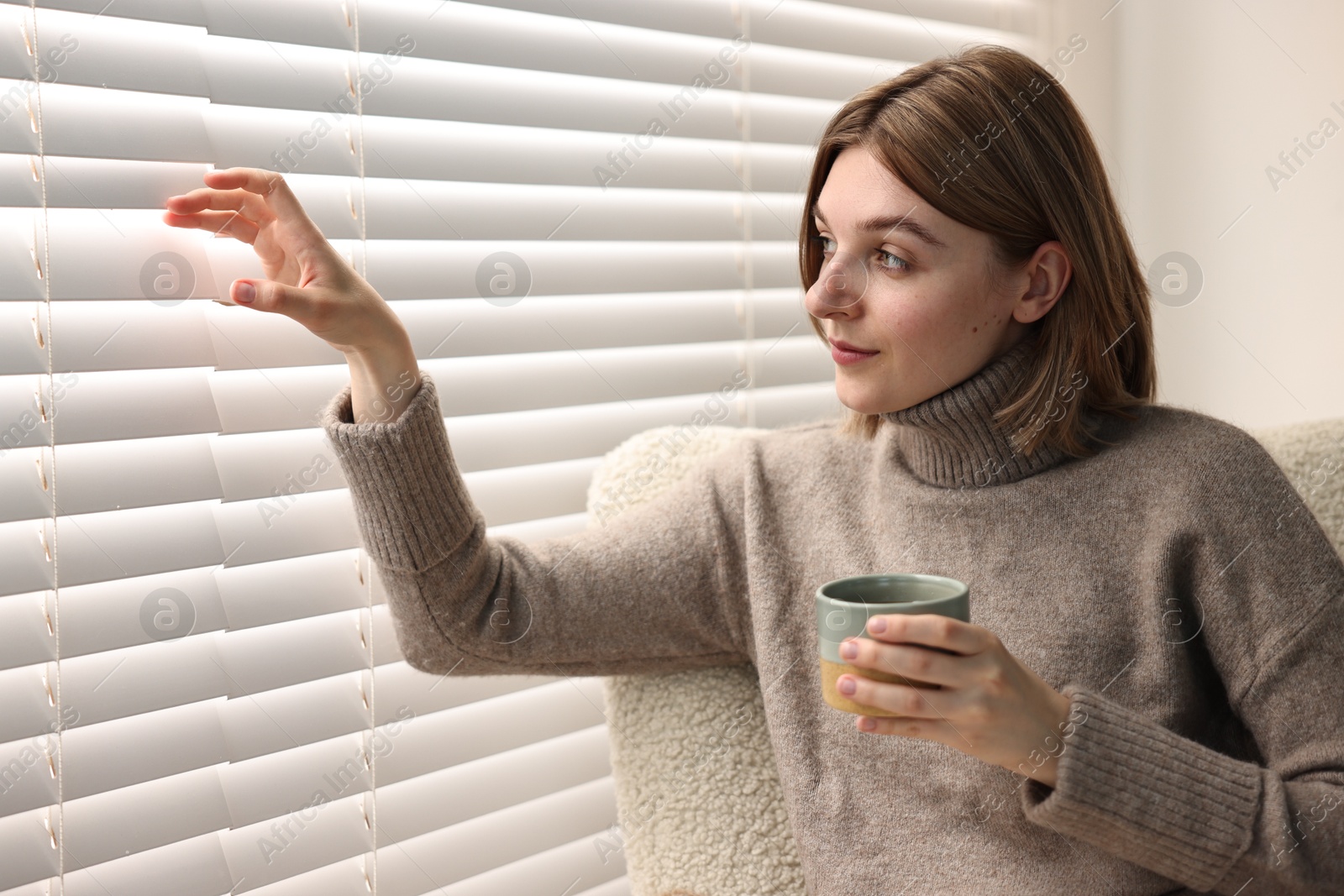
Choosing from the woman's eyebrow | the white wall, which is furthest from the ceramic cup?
the white wall

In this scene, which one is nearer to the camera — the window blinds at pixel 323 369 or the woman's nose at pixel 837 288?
the window blinds at pixel 323 369

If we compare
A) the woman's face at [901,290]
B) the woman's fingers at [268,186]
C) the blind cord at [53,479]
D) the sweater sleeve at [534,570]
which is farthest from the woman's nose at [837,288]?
the blind cord at [53,479]

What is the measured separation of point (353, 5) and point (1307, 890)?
1250 mm

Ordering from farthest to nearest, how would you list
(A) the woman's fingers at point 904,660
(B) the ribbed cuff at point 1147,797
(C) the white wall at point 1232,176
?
(C) the white wall at point 1232,176
(B) the ribbed cuff at point 1147,797
(A) the woman's fingers at point 904,660

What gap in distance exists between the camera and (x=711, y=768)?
3.71ft

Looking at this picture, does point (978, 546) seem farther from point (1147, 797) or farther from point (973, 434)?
point (1147, 797)

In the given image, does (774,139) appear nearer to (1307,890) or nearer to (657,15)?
(657,15)

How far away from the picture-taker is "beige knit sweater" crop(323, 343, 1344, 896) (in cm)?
91

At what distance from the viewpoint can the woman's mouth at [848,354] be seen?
1056mm

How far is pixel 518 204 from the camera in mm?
1218

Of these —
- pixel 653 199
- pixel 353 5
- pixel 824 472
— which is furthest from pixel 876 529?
pixel 353 5

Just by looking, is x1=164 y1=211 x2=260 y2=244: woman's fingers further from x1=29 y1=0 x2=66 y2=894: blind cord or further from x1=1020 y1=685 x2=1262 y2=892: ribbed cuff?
x1=1020 y1=685 x2=1262 y2=892: ribbed cuff

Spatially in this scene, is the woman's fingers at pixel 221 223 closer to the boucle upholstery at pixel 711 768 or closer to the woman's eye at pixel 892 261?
the boucle upholstery at pixel 711 768

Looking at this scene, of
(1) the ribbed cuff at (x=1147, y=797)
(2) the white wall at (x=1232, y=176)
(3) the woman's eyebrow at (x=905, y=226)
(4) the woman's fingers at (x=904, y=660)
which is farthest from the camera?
(2) the white wall at (x=1232, y=176)
